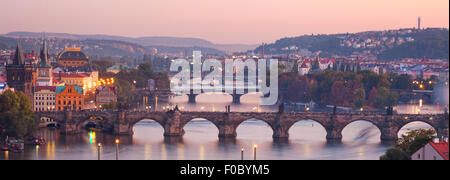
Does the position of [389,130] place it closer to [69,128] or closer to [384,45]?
[69,128]

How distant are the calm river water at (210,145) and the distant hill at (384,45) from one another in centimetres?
7422

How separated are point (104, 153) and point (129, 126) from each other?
9026 mm

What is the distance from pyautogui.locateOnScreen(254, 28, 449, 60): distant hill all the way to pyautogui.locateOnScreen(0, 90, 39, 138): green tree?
8197 centimetres

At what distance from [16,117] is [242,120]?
1025 centimetres

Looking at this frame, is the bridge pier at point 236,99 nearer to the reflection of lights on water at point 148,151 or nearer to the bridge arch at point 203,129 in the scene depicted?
the bridge arch at point 203,129

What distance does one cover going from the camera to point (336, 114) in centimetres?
4738

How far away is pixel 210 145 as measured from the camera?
139 ft

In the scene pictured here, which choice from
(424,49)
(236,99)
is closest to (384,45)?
(424,49)

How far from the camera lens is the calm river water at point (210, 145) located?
3819cm

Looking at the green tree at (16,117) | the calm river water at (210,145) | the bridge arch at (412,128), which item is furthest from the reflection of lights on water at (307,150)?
the green tree at (16,117)
